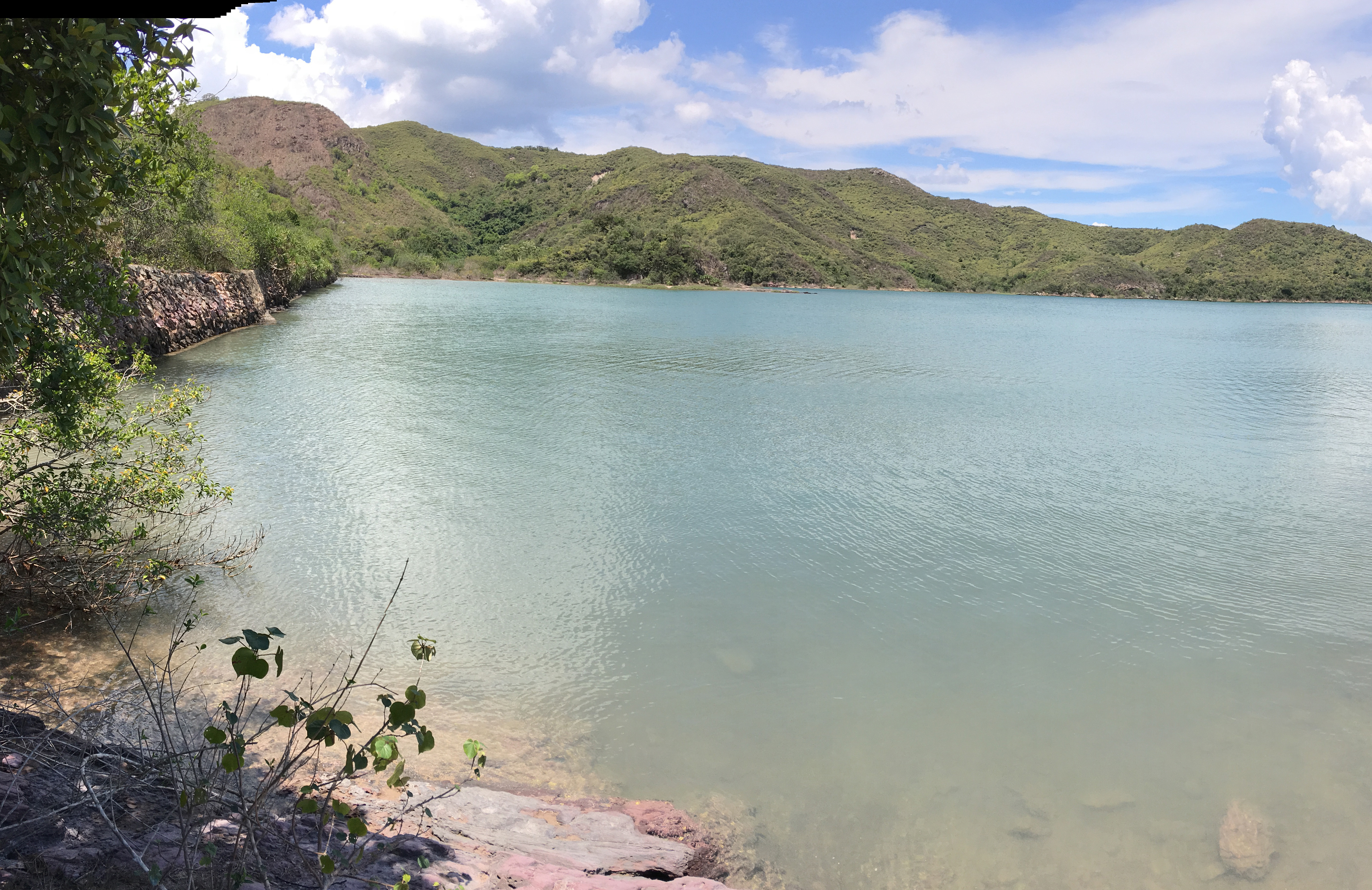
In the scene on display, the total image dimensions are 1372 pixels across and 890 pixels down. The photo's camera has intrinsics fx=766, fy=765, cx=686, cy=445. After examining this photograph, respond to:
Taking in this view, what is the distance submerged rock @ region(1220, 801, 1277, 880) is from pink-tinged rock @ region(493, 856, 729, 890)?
3.21 meters

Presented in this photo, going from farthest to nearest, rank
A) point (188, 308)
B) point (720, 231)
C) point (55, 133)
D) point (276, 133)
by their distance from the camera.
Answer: point (276, 133), point (720, 231), point (188, 308), point (55, 133)

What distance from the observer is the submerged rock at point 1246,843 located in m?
4.54

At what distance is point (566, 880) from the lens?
3.46 meters

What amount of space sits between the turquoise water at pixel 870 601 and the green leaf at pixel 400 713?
2.58 m

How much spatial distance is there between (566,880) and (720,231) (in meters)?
121

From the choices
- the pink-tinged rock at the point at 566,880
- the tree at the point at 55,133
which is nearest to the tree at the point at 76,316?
the tree at the point at 55,133

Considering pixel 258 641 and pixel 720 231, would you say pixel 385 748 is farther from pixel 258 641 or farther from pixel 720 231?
pixel 720 231

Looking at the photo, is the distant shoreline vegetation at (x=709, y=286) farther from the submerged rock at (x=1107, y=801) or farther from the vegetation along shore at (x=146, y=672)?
the submerged rock at (x=1107, y=801)

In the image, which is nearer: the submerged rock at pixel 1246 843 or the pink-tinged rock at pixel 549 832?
the pink-tinged rock at pixel 549 832

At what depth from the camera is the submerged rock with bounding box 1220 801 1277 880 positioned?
454 centimetres

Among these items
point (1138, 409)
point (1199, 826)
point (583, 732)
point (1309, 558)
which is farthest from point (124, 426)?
point (1138, 409)

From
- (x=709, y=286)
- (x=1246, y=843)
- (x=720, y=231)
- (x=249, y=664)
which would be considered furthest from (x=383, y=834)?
(x=720, y=231)

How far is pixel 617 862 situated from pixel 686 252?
109 m

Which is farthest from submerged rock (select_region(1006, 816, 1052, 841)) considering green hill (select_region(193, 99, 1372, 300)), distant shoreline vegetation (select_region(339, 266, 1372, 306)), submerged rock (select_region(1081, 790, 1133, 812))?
green hill (select_region(193, 99, 1372, 300))
